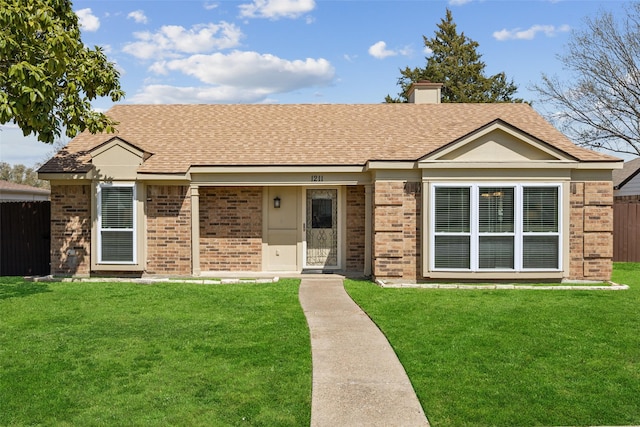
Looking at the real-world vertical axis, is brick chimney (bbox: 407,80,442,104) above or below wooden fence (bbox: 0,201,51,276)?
above

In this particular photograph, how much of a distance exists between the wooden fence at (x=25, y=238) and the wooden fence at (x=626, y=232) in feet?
58.9

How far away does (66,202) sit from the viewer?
42.4ft

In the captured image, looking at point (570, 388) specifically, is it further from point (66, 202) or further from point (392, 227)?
point (66, 202)

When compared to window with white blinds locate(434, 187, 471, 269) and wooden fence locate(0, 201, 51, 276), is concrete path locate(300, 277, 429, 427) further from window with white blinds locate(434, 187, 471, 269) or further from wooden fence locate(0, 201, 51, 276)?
wooden fence locate(0, 201, 51, 276)

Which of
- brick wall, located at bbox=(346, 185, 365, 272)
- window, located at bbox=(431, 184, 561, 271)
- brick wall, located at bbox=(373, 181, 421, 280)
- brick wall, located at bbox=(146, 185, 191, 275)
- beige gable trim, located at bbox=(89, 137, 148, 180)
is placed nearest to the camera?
window, located at bbox=(431, 184, 561, 271)

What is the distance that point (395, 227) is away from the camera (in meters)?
11.9

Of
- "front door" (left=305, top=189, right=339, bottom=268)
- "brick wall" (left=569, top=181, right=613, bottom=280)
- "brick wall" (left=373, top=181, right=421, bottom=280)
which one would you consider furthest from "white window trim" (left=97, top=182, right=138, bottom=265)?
"brick wall" (left=569, top=181, right=613, bottom=280)

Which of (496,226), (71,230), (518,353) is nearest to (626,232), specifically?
(496,226)

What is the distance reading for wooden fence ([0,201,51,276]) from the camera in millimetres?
13706

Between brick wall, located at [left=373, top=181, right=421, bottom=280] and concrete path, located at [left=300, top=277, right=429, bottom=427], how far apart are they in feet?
11.0

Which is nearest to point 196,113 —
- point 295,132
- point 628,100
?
point 295,132

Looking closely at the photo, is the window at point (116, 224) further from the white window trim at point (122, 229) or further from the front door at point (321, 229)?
the front door at point (321, 229)

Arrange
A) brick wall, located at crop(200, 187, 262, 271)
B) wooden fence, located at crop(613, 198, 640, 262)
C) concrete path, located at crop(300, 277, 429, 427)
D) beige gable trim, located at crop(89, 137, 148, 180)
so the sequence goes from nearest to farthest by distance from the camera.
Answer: concrete path, located at crop(300, 277, 429, 427) < beige gable trim, located at crop(89, 137, 148, 180) < brick wall, located at crop(200, 187, 262, 271) < wooden fence, located at crop(613, 198, 640, 262)

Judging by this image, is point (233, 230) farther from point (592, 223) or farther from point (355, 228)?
point (592, 223)
